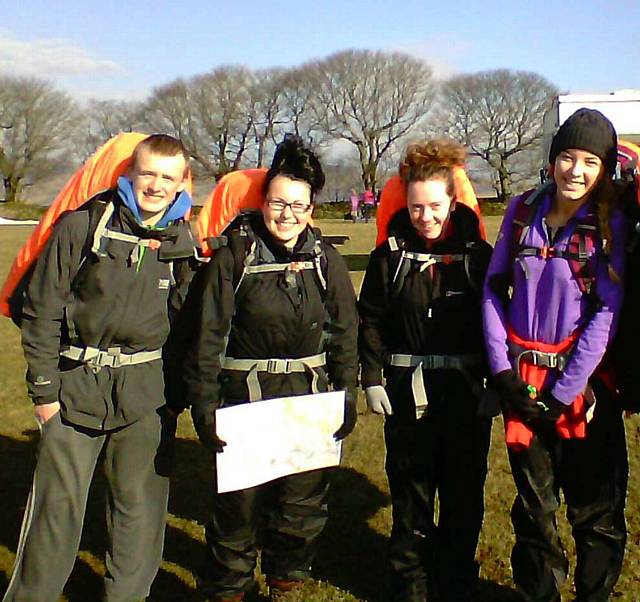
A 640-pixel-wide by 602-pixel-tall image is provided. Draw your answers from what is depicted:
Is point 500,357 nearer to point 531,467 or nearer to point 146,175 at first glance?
point 531,467

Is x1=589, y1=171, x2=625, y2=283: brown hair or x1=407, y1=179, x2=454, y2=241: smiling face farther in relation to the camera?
x1=407, y1=179, x2=454, y2=241: smiling face

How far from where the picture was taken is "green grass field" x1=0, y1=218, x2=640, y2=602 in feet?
12.9

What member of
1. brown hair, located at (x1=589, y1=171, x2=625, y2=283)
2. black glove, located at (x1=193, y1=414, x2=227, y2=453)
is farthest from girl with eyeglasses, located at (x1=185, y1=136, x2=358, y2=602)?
brown hair, located at (x1=589, y1=171, x2=625, y2=283)

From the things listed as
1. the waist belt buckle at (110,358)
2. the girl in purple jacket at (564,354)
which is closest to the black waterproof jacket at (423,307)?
the girl in purple jacket at (564,354)

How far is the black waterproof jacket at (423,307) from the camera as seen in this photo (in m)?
3.35

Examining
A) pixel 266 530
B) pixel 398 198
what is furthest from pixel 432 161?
pixel 266 530

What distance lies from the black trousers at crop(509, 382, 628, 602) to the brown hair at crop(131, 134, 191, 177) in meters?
1.97

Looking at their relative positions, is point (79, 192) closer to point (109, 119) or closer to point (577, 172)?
point (577, 172)

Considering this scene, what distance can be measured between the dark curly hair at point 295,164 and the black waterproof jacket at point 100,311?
1.60 feet

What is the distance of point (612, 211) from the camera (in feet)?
9.98

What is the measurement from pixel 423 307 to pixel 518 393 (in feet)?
1.86

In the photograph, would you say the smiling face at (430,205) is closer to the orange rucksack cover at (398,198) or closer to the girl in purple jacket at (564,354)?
the orange rucksack cover at (398,198)

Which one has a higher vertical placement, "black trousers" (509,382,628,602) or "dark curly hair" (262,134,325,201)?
"dark curly hair" (262,134,325,201)

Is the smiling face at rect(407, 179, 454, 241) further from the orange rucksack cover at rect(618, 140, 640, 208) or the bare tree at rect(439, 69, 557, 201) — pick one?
the bare tree at rect(439, 69, 557, 201)
